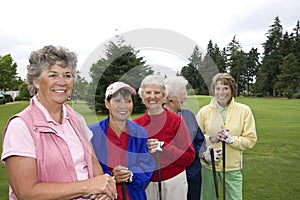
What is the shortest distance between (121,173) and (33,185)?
852mm

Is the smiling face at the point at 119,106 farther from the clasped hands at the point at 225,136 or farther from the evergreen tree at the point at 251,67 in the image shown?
the evergreen tree at the point at 251,67

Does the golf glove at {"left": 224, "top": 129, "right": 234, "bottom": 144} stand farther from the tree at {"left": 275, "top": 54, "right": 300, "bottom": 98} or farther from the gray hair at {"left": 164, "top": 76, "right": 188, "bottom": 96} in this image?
the tree at {"left": 275, "top": 54, "right": 300, "bottom": 98}

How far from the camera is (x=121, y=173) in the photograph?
88.6 inches

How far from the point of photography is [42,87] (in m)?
1.74

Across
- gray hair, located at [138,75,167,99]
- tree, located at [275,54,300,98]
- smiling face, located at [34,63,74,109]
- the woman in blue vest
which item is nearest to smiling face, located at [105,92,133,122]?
the woman in blue vest

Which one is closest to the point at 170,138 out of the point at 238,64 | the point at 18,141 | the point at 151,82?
the point at 151,82

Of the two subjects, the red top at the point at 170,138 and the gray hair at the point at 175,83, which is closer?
the gray hair at the point at 175,83

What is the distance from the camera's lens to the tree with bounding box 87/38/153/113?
1.98 meters

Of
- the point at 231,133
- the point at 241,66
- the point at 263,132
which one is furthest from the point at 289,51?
the point at 231,133

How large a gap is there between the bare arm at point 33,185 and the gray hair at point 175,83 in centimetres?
142

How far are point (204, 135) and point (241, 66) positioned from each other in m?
54.6

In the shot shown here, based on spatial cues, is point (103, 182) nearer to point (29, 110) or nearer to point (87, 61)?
point (29, 110)

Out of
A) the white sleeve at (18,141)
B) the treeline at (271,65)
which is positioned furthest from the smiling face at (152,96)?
the treeline at (271,65)

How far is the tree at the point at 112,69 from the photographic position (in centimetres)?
198
